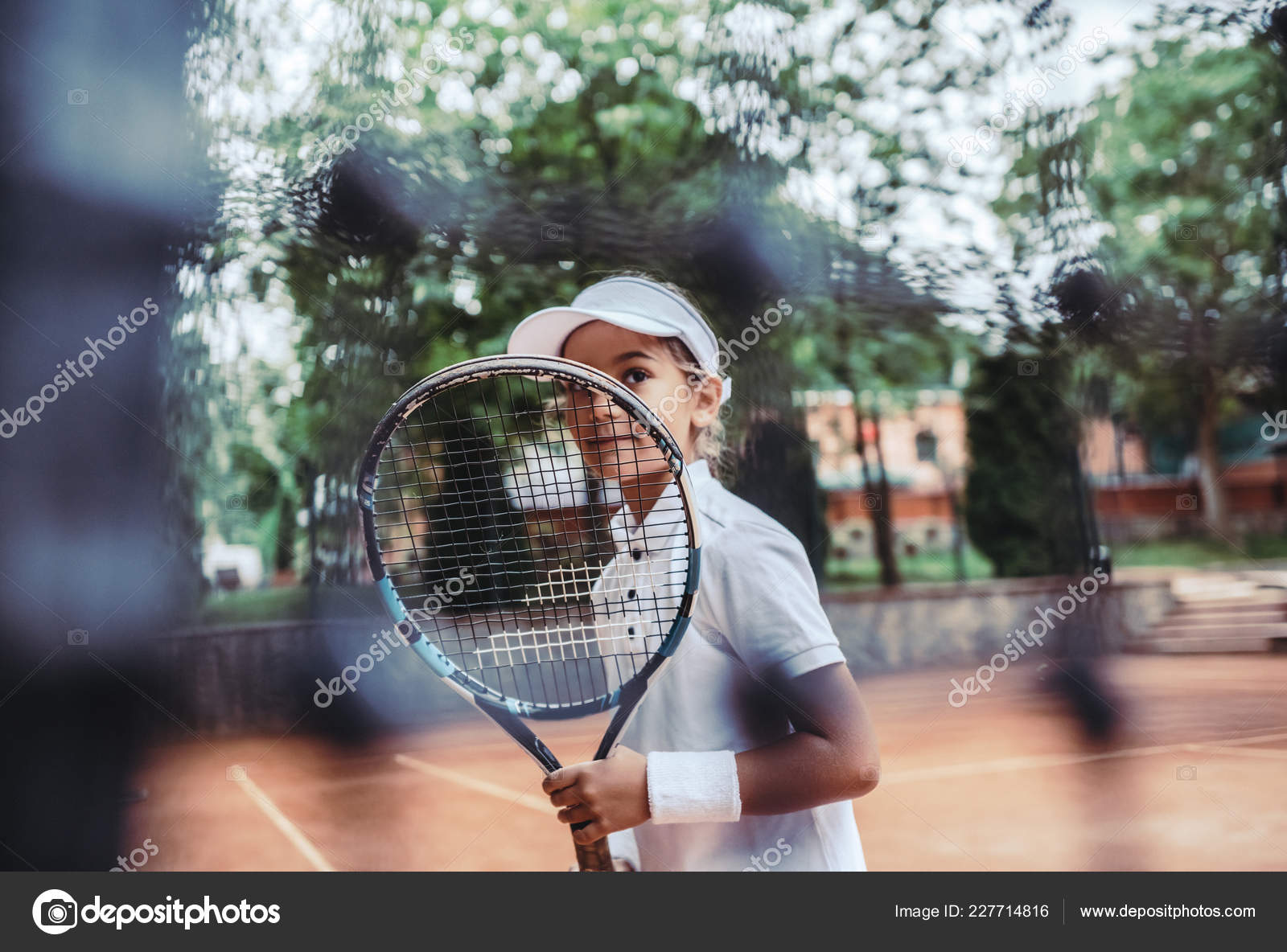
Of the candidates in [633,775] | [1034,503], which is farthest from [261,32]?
[1034,503]

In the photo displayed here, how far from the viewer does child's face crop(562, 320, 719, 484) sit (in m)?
1.08

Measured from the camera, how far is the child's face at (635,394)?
3.54ft

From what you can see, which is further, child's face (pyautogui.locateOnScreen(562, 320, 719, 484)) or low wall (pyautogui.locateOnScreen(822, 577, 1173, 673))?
low wall (pyautogui.locateOnScreen(822, 577, 1173, 673))

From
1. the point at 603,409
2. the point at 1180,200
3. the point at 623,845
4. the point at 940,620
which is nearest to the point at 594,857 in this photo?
the point at 623,845

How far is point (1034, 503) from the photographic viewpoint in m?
3.07

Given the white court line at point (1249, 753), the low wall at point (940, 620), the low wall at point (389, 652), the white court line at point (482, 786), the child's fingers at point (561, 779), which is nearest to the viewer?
the child's fingers at point (561, 779)

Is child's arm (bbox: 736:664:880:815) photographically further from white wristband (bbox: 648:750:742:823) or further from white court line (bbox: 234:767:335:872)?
white court line (bbox: 234:767:335:872)

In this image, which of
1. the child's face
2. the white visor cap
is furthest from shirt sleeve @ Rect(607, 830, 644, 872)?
the white visor cap

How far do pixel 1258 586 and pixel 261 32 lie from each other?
263cm

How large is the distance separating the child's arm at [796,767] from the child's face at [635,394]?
0.30 m

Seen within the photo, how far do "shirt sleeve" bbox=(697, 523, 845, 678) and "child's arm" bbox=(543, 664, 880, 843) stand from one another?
0.07 feet

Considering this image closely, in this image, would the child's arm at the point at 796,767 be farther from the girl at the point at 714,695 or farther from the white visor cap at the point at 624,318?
the white visor cap at the point at 624,318
